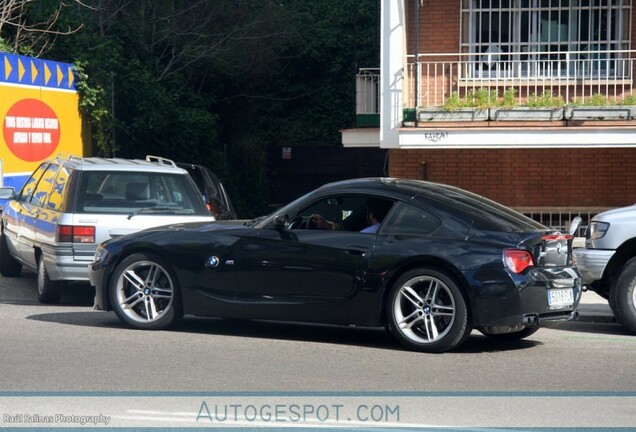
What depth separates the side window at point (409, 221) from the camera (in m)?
9.15

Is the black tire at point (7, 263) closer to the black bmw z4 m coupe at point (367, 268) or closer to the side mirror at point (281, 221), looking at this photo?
the black bmw z4 m coupe at point (367, 268)

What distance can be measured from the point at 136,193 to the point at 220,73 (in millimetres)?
16144

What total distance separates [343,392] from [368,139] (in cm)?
1256

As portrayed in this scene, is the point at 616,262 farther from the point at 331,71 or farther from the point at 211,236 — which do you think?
the point at 331,71

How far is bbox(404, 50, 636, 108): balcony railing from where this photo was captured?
721 inches

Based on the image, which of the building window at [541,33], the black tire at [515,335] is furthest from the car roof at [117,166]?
the building window at [541,33]

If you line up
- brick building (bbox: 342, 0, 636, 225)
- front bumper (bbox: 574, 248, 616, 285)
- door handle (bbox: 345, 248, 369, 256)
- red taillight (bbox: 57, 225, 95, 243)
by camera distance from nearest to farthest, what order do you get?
door handle (bbox: 345, 248, 369, 256) → front bumper (bbox: 574, 248, 616, 285) → red taillight (bbox: 57, 225, 95, 243) → brick building (bbox: 342, 0, 636, 225)

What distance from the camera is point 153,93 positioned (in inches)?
896

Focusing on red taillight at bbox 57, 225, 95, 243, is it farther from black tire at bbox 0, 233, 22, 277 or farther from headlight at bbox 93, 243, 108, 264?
black tire at bbox 0, 233, 22, 277

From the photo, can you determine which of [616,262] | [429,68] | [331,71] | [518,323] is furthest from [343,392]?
[331,71]

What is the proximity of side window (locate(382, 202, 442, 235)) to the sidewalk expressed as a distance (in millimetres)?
3158

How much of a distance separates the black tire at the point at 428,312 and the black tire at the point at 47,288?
14.5 ft

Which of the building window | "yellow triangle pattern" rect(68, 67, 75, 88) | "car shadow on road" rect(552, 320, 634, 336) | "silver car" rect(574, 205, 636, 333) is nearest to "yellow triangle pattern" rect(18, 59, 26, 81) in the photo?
"yellow triangle pattern" rect(68, 67, 75, 88)

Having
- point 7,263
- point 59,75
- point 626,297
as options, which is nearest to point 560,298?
point 626,297
